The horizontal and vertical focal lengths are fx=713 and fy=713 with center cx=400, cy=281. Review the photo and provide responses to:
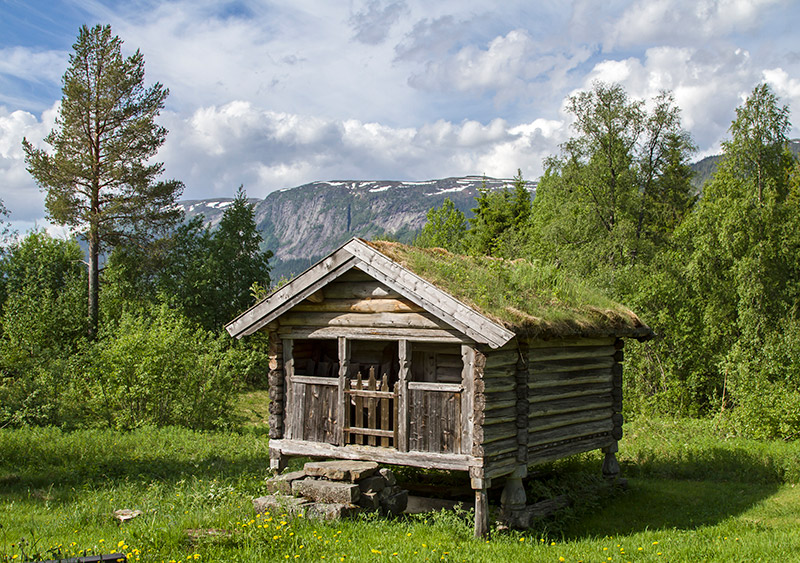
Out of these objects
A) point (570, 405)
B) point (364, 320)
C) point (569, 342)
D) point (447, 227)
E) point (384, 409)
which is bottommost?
point (570, 405)

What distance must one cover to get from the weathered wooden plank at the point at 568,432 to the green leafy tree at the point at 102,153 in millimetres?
21850

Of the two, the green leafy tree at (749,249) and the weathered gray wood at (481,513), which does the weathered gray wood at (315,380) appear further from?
the green leafy tree at (749,249)

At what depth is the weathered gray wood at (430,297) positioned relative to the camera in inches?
408

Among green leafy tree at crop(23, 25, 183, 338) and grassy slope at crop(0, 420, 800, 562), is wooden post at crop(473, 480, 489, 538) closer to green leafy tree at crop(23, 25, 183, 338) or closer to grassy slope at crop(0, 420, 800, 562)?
grassy slope at crop(0, 420, 800, 562)

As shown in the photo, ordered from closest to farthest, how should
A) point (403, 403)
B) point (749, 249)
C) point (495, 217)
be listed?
point (403, 403)
point (749, 249)
point (495, 217)

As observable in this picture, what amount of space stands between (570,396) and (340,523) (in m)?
5.33

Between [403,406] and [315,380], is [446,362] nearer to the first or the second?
[403,406]

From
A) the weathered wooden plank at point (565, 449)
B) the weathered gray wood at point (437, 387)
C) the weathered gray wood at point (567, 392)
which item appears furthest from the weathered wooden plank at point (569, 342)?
the weathered wooden plank at point (565, 449)

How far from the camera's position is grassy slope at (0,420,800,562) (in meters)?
8.79

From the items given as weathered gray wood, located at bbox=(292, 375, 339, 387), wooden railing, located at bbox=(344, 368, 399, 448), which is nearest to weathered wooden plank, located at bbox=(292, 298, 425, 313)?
wooden railing, located at bbox=(344, 368, 399, 448)

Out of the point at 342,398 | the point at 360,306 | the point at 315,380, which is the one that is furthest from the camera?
the point at 315,380

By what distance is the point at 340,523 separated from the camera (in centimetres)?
992

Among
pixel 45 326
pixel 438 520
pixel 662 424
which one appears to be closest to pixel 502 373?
pixel 438 520

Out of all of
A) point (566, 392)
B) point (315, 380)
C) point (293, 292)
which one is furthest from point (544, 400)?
point (293, 292)
